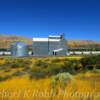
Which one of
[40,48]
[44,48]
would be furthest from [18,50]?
[44,48]

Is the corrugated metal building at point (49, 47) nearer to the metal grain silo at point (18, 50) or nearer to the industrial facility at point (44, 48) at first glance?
the industrial facility at point (44, 48)

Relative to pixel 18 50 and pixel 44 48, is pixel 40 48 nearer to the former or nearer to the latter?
pixel 44 48

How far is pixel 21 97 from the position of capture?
967 centimetres

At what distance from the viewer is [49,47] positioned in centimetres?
8656

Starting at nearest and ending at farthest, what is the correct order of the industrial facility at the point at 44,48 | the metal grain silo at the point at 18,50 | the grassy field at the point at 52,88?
the grassy field at the point at 52,88
the industrial facility at the point at 44,48
the metal grain silo at the point at 18,50

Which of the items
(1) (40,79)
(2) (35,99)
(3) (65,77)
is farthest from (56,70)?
(2) (35,99)

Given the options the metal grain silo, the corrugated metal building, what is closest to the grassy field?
the corrugated metal building

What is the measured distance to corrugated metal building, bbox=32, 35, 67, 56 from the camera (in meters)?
85.4

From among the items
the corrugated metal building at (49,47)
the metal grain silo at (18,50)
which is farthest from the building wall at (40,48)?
the metal grain silo at (18,50)

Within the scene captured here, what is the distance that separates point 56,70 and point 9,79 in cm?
466

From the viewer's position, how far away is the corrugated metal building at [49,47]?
280ft

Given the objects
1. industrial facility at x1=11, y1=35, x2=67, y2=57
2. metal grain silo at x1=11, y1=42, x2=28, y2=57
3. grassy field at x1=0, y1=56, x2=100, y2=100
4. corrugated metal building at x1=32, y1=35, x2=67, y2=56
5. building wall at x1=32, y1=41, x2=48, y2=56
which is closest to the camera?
grassy field at x1=0, y1=56, x2=100, y2=100

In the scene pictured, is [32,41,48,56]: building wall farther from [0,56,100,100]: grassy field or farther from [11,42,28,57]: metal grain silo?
[0,56,100,100]: grassy field

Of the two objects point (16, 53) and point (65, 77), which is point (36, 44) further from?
point (65, 77)
